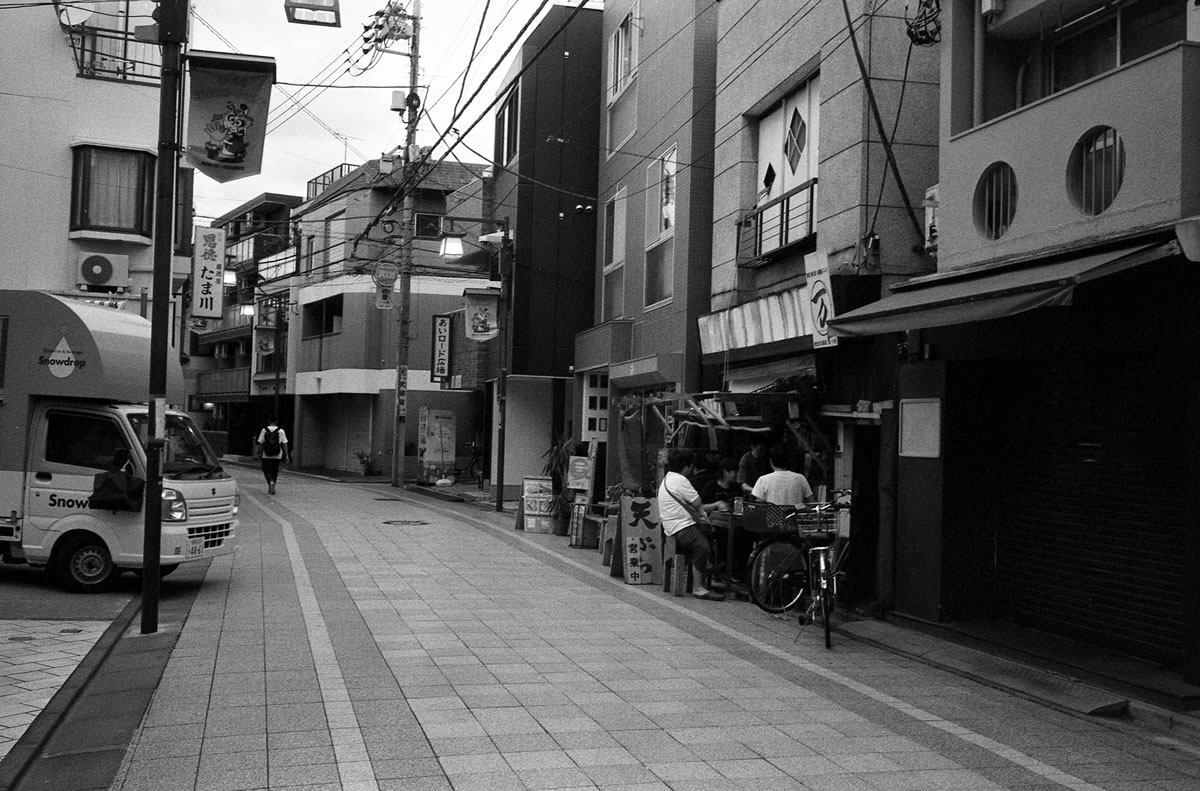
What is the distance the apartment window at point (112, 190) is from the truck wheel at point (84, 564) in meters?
10.6

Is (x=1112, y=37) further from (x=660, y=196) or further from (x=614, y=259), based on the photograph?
(x=614, y=259)

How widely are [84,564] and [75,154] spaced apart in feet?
38.2

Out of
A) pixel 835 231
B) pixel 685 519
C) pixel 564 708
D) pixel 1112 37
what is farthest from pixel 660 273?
pixel 564 708

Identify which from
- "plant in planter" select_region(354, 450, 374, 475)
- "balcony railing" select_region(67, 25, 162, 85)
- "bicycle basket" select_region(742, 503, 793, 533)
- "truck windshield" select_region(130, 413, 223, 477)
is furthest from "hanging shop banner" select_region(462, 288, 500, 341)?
"bicycle basket" select_region(742, 503, 793, 533)

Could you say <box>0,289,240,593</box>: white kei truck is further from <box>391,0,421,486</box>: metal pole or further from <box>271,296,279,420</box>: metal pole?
<box>271,296,279,420</box>: metal pole

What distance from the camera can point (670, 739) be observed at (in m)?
6.59

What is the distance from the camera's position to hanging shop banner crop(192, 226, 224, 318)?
23.6 m

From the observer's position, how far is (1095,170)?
878cm

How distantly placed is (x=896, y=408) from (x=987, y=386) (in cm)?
101

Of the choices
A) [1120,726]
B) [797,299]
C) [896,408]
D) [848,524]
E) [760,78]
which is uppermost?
[760,78]

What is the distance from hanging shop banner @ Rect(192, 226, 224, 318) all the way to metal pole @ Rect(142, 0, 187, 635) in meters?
14.5

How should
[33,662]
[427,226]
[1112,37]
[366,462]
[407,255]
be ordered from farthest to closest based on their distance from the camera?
[427,226]
[366,462]
[407,255]
[1112,37]
[33,662]

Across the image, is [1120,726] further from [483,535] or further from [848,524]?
[483,535]

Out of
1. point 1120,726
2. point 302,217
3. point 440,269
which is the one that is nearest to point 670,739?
point 1120,726
